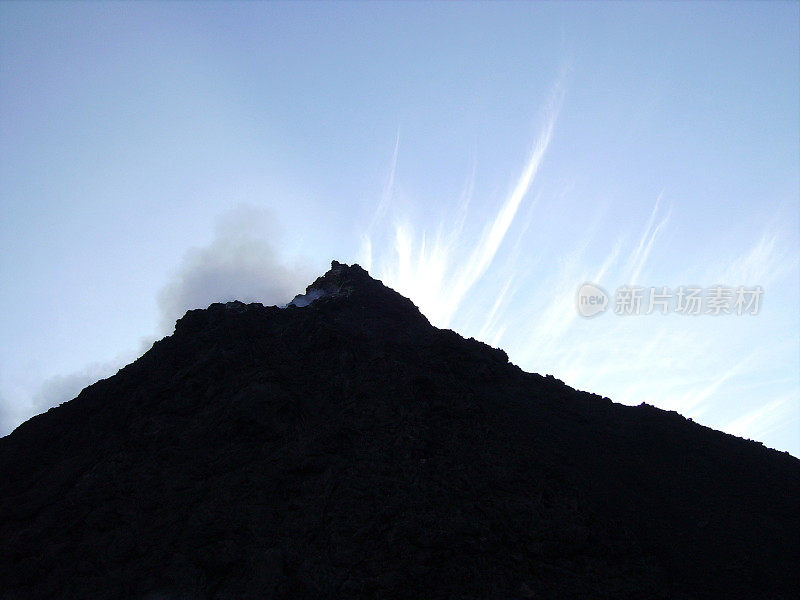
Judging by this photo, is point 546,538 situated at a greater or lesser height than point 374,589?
greater

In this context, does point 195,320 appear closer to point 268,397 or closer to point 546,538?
point 268,397

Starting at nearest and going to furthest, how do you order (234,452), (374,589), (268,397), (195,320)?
(374,589) → (234,452) → (268,397) → (195,320)

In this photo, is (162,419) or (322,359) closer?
(162,419)

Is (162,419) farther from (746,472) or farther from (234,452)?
(746,472)

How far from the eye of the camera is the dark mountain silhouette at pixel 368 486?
16.1m

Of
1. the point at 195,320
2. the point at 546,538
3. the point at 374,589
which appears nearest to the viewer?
the point at 374,589

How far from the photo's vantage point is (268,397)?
2352 centimetres

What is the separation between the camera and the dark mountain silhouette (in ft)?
52.8

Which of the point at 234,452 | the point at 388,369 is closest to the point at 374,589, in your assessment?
the point at 234,452

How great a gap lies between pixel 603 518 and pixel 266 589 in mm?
12512

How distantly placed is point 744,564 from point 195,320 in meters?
30.7

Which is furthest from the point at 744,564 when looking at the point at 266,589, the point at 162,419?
the point at 162,419

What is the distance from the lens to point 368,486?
19031 millimetres

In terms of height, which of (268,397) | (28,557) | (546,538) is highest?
(268,397)
